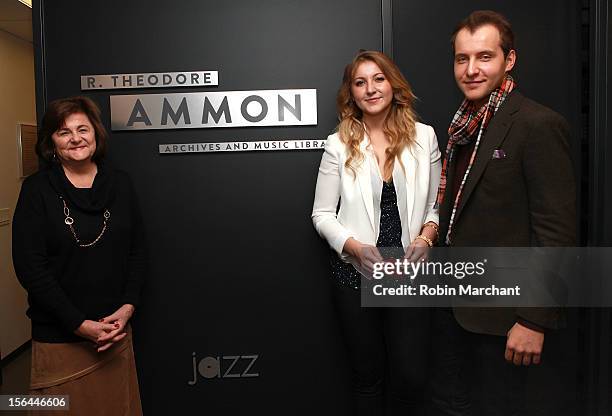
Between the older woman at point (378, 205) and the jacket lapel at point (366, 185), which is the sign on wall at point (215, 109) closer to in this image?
the older woman at point (378, 205)

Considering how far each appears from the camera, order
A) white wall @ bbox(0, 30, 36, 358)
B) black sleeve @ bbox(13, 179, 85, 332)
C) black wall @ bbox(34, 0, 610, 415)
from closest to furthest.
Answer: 1. black sleeve @ bbox(13, 179, 85, 332)
2. black wall @ bbox(34, 0, 610, 415)
3. white wall @ bbox(0, 30, 36, 358)

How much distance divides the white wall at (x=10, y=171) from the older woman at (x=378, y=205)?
3.10m

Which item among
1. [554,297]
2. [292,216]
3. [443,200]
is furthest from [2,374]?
[554,297]

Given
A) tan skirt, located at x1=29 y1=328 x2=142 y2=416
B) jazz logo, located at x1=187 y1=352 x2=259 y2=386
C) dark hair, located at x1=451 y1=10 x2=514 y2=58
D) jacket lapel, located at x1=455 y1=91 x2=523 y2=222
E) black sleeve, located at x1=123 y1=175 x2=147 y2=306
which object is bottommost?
jazz logo, located at x1=187 y1=352 x2=259 y2=386

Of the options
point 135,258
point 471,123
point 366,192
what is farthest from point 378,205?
point 135,258

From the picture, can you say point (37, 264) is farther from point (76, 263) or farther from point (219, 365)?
point (219, 365)

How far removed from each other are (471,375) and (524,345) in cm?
33

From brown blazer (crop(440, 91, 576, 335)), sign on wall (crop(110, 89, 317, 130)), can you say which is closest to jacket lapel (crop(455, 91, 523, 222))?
brown blazer (crop(440, 91, 576, 335))

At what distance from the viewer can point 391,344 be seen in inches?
89.3

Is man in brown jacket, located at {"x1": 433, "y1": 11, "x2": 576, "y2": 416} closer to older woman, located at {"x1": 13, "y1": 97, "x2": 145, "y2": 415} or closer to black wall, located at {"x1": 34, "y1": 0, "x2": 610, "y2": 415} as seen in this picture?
black wall, located at {"x1": 34, "y1": 0, "x2": 610, "y2": 415}

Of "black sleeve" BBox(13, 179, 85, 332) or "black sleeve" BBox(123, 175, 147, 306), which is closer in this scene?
"black sleeve" BBox(13, 179, 85, 332)

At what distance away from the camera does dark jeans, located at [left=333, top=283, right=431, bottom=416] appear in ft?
7.34

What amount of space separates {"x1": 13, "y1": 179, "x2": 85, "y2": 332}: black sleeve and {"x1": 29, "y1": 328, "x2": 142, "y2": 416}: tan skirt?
14cm

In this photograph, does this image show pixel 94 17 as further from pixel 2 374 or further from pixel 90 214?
pixel 2 374
